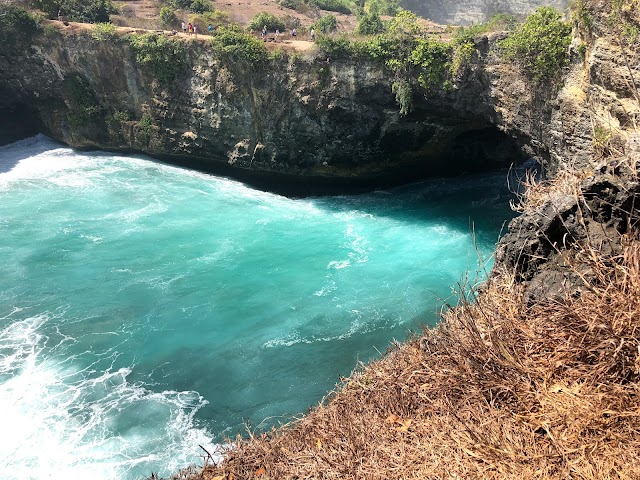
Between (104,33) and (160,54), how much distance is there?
4559 mm

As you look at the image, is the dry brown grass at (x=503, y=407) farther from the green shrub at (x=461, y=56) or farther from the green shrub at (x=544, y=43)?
the green shrub at (x=461, y=56)

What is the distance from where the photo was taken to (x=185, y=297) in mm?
19703

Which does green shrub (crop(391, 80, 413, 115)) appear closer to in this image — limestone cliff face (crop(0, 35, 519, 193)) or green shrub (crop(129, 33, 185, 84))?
limestone cliff face (crop(0, 35, 519, 193))

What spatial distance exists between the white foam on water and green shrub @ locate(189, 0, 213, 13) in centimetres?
3410

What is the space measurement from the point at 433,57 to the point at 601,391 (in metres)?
21.2

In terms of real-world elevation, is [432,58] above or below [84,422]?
above

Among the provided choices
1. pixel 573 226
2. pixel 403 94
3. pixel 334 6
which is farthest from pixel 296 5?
pixel 573 226

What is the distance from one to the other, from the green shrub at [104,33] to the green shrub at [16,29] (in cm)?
447

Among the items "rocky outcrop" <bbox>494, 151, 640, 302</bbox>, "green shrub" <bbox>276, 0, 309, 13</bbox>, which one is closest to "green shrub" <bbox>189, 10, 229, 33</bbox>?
"green shrub" <bbox>276, 0, 309, 13</bbox>

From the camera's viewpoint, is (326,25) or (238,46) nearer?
(238,46)

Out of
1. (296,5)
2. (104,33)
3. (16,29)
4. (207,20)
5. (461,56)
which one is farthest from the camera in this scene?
(296,5)

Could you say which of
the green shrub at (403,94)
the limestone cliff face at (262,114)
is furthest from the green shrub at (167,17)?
the green shrub at (403,94)

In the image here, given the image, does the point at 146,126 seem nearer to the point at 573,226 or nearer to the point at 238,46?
the point at 238,46

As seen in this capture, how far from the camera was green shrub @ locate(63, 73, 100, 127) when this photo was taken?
33281mm
